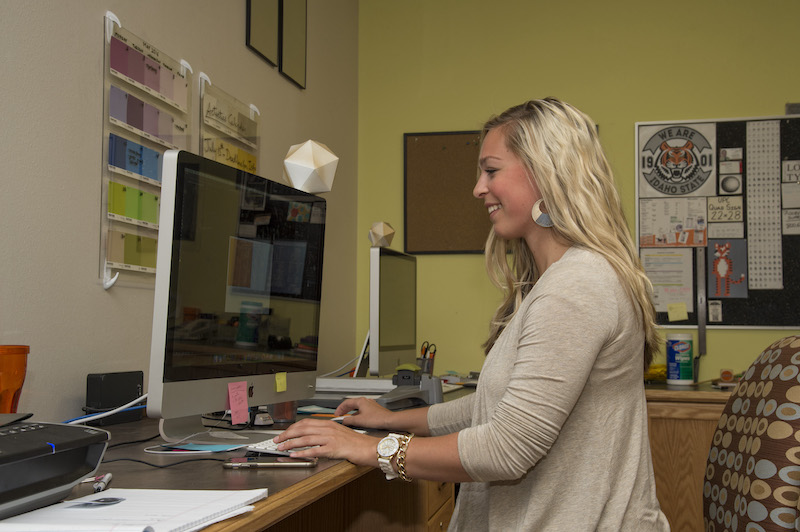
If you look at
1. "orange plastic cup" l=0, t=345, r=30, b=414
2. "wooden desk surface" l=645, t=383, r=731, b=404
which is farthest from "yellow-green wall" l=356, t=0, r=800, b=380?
"orange plastic cup" l=0, t=345, r=30, b=414

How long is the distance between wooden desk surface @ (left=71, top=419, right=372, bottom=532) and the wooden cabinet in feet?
5.93

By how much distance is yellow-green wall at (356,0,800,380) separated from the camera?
3137 millimetres

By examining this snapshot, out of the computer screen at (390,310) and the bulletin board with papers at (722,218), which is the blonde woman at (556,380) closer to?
the computer screen at (390,310)

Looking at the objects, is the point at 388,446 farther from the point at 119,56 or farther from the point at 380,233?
the point at 380,233

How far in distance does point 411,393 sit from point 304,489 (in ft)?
2.94

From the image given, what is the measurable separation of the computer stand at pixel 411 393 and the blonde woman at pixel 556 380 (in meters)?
0.41

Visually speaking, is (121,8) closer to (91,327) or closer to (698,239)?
(91,327)

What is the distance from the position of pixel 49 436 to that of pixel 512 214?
86cm

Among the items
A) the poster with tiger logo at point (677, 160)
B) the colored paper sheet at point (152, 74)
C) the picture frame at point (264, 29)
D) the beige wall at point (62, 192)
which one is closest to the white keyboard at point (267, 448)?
Answer: the beige wall at point (62, 192)

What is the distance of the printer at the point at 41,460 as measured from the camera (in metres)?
0.74

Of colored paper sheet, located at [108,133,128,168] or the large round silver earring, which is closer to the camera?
the large round silver earring

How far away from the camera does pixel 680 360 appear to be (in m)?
2.92

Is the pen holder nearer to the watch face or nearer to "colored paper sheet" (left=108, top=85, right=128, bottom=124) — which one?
"colored paper sheet" (left=108, top=85, right=128, bottom=124)

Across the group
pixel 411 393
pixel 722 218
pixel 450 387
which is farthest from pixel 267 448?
pixel 722 218
